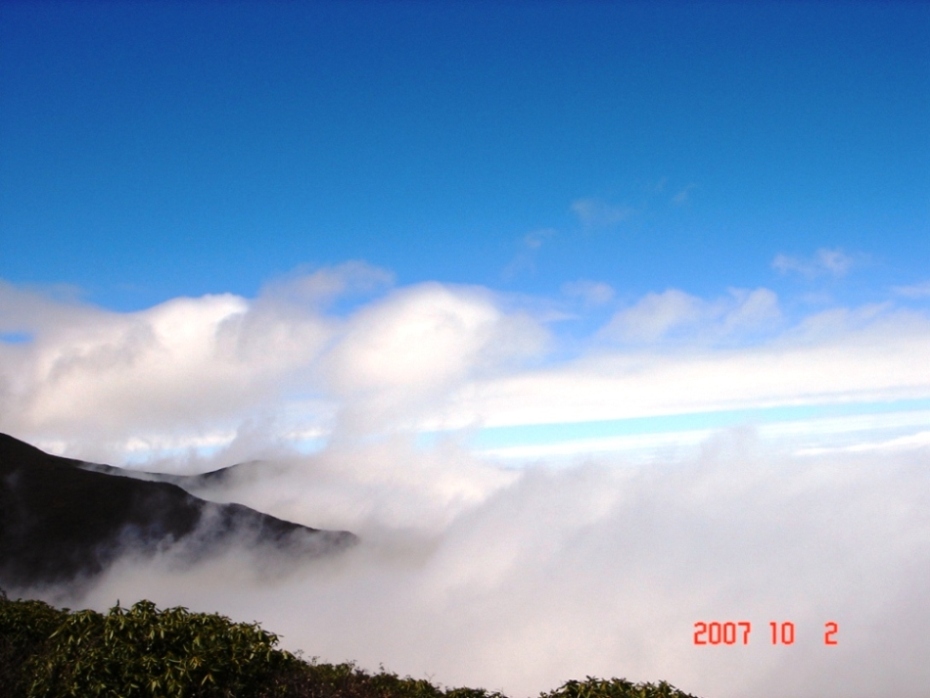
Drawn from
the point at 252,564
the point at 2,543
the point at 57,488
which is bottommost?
the point at 252,564

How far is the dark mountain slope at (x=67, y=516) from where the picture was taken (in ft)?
325

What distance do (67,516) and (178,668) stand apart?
120 m

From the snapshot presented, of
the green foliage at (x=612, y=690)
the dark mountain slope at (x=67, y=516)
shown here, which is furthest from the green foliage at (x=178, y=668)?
the dark mountain slope at (x=67, y=516)

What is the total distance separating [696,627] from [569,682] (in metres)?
12.5

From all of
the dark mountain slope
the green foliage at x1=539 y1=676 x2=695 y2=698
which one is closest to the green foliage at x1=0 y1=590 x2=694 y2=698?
the green foliage at x1=539 y1=676 x2=695 y2=698

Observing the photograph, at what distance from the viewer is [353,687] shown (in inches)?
496

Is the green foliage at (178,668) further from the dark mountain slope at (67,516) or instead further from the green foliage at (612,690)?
the dark mountain slope at (67,516)

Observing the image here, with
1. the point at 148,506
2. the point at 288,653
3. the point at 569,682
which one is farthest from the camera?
the point at 148,506

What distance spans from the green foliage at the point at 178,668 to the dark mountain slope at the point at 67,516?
78931mm

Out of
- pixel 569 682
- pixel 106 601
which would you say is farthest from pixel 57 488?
pixel 569 682

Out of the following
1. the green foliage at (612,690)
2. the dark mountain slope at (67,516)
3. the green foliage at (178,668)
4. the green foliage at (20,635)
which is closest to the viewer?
the green foliage at (612,690)

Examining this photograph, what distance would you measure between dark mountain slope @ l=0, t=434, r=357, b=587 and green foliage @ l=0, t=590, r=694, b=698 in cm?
7893

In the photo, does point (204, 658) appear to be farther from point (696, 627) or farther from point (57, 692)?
point (696, 627)

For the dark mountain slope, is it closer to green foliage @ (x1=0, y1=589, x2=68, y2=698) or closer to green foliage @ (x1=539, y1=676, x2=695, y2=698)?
green foliage @ (x1=0, y1=589, x2=68, y2=698)
